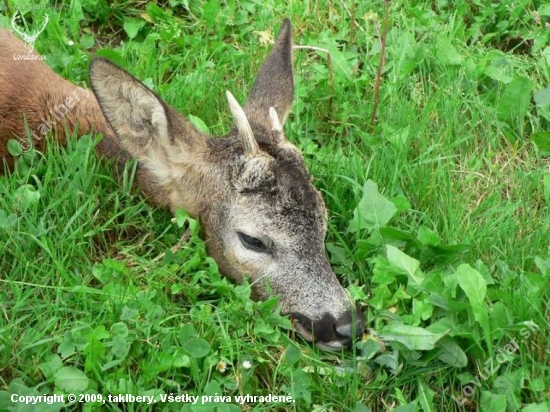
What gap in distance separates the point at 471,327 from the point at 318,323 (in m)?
0.65

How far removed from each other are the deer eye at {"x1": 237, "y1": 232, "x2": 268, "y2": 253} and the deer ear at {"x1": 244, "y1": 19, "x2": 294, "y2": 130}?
71cm

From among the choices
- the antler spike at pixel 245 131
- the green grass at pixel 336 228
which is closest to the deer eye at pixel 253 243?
the green grass at pixel 336 228

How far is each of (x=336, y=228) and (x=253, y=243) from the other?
681 mm

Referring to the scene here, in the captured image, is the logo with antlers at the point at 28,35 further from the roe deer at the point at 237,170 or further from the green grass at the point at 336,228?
the roe deer at the point at 237,170

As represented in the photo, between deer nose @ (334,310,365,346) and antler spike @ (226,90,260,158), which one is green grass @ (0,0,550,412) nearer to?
deer nose @ (334,310,365,346)

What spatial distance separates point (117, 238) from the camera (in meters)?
4.84

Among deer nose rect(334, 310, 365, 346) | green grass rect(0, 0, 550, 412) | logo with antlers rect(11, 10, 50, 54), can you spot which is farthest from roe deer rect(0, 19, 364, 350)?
logo with antlers rect(11, 10, 50, 54)

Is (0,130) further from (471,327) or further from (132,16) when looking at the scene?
(471,327)

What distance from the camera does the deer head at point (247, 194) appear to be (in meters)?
4.32

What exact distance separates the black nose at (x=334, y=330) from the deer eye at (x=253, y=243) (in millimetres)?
375

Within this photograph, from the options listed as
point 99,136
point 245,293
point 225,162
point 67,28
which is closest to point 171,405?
point 245,293

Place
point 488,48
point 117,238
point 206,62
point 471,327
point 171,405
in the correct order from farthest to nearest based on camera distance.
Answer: point 488,48 < point 206,62 < point 117,238 < point 471,327 < point 171,405

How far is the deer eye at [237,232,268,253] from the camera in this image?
4.39 metres

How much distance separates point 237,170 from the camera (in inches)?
175
